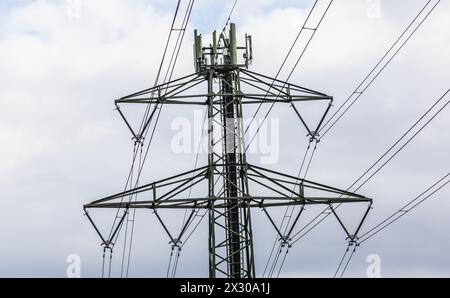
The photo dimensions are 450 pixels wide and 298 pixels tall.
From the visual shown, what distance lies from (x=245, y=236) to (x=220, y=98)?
17.5 ft

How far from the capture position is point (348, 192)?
141 feet

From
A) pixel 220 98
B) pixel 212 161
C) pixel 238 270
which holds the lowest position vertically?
pixel 238 270
